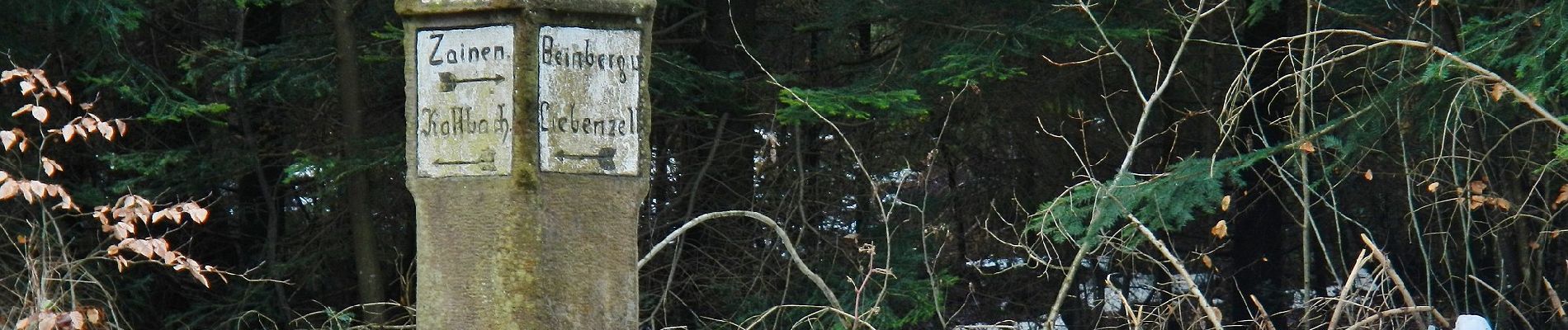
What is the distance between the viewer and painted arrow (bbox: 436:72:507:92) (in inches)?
138

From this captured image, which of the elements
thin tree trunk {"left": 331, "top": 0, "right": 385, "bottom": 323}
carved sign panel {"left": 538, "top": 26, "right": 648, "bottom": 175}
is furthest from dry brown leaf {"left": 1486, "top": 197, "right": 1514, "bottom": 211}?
thin tree trunk {"left": 331, "top": 0, "right": 385, "bottom": 323}

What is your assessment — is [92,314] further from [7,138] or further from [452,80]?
[452,80]

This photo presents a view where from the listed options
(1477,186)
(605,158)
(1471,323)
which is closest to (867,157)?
(1477,186)

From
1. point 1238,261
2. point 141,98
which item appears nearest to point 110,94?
point 141,98

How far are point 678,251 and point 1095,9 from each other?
8.49 feet

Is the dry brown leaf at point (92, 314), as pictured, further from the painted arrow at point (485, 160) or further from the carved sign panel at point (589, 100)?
the carved sign panel at point (589, 100)

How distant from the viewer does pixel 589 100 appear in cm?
358

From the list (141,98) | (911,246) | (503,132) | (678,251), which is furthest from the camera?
(911,246)

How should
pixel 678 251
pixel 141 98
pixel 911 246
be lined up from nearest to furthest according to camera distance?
pixel 141 98, pixel 678 251, pixel 911 246

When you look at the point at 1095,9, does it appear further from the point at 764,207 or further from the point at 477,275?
the point at 477,275

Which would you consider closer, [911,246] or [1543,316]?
[1543,316]

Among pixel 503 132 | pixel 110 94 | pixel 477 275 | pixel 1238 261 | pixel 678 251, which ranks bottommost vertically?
pixel 1238 261

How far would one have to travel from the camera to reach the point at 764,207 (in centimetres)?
841

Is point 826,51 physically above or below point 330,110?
above
